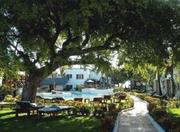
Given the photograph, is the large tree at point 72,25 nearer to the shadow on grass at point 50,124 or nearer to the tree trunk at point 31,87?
the tree trunk at point 31,87

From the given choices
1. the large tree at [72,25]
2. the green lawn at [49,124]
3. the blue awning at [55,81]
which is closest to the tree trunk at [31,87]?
the large tree at [72,25]

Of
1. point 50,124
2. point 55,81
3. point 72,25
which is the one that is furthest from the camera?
point 55,81

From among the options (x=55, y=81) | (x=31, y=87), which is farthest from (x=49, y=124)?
(x=55, y=81)

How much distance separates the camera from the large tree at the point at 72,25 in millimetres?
23328

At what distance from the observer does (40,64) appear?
3111 centimetres

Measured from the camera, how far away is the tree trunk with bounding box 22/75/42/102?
101 feet

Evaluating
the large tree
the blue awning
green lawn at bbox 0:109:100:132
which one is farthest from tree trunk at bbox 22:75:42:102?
the blue awning

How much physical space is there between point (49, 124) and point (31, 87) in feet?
30.6

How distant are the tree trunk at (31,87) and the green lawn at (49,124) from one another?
4654mm

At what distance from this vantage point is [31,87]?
31.2m

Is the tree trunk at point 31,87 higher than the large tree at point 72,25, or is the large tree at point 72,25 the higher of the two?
the large tree at point 72,25

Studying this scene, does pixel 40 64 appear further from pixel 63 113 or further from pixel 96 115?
pixel 96 115

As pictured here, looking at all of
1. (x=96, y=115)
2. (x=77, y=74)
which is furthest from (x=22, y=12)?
(x=77, y=74)

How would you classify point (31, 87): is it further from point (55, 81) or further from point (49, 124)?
point (55, 81)
